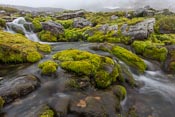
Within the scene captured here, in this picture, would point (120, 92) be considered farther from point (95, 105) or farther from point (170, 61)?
point (170, 61)

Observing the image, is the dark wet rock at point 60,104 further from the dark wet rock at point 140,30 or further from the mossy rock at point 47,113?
the dark wet rock at point 140,30

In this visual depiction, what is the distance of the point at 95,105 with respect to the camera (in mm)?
12391

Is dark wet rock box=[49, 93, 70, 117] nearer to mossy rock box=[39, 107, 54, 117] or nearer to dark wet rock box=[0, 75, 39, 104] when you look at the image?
mossy rock box=[39, 107, 54, 117]

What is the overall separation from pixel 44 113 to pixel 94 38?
23210 mm

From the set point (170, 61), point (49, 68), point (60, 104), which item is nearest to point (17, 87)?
point (60, 104)

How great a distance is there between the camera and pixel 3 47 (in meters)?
18.6

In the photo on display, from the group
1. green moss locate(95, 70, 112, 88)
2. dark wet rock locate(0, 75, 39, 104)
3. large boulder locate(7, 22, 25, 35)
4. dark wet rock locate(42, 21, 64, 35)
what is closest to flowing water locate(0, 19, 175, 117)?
dark wet rock locate(0, 75, 39, 104)

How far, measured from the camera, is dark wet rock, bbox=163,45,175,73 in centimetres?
2258

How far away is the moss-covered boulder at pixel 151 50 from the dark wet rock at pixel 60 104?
14.9m

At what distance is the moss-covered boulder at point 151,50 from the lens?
83.2ft

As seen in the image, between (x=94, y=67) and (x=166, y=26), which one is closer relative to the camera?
(x=94, y=67)

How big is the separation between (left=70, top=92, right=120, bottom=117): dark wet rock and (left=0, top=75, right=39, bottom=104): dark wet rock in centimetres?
253

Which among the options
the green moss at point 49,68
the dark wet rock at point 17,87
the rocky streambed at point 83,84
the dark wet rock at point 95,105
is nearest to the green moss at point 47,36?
the rocky streambed at point 83,84

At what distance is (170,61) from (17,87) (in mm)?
15951
